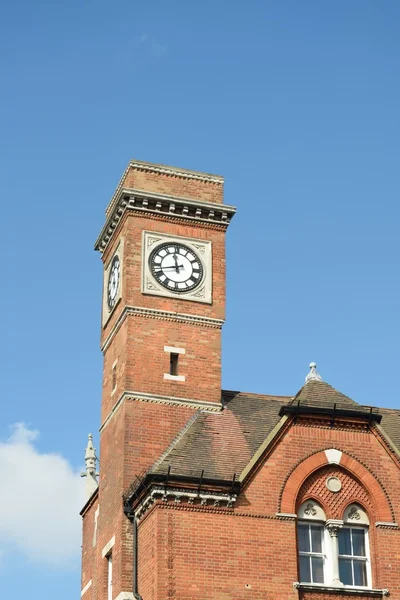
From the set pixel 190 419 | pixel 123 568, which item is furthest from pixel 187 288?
pixel 123 568

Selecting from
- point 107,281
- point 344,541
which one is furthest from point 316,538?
point 107,281

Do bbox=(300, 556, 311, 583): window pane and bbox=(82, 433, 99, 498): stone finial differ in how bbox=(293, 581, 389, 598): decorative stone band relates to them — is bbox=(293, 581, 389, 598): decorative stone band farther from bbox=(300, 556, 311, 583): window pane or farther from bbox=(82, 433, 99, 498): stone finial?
bbox=(82, 433, 99, 498): stone finial

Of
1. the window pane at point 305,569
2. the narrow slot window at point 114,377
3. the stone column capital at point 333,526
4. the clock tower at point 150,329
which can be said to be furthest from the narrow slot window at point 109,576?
the stone column capital at point 333,526

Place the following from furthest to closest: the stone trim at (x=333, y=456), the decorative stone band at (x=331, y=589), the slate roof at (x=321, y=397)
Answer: the slate roof at (x=321, y=397)
the stone trim at (x=333, y=456)
the decorative stone band at (x=331, y=589)

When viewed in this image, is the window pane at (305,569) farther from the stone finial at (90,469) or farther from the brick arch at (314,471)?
the stone finial at (90,469)

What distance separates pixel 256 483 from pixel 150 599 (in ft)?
16.6

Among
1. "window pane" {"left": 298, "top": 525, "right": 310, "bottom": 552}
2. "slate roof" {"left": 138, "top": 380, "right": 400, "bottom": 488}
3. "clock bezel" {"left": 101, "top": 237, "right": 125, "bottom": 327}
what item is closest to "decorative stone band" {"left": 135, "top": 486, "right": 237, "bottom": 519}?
"slate roof" {"left": 138, "top": 380, "right": 400, "bottom": 488}

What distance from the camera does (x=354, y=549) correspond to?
3947 cm

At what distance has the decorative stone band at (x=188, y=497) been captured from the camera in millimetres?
38000

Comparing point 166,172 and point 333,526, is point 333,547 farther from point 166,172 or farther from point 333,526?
point 166,172

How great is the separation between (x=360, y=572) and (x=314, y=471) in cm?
356

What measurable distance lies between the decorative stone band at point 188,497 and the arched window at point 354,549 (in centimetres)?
400

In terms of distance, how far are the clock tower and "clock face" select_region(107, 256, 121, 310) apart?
0.05 metres

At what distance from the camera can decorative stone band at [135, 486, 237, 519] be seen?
3800 cm
